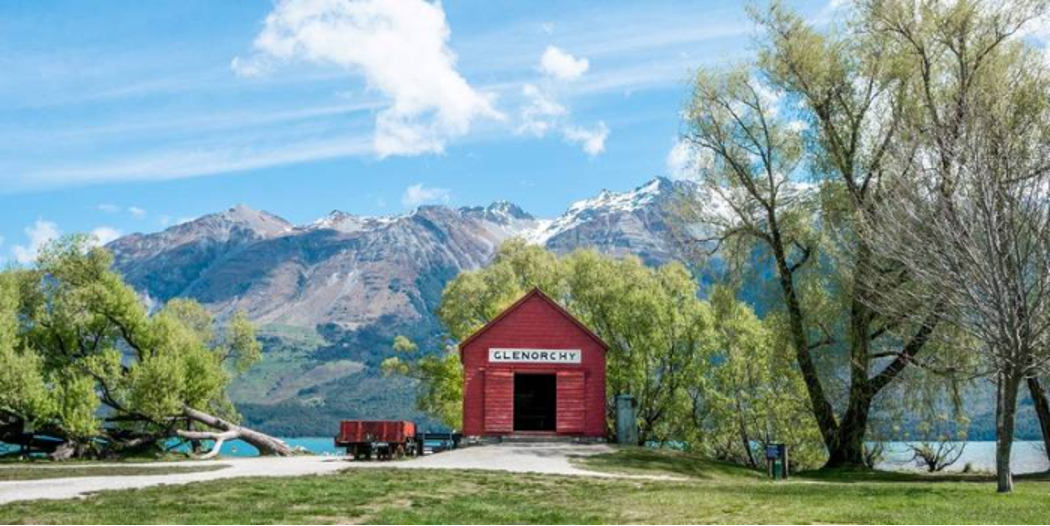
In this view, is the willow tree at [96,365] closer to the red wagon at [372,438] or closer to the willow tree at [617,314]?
the red wagon at [372,438]

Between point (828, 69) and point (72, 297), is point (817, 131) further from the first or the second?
point (72, 297)

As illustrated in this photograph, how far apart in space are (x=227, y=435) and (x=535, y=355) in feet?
55.2

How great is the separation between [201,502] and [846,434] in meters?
27.3

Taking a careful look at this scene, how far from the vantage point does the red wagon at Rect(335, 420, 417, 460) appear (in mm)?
35781

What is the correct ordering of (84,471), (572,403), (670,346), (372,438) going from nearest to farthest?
(84,471) < (372,438) < (572,403) < (670,346)

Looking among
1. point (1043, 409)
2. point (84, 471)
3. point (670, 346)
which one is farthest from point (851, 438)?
point (84, 471)

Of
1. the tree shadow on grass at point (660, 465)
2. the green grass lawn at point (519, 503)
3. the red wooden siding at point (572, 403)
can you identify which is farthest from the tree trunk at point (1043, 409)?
the red wooden siding at point (572, 403)

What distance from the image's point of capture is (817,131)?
37469 mm

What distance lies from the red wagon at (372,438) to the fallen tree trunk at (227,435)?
447 inches

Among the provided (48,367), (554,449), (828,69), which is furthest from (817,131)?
(48,367)

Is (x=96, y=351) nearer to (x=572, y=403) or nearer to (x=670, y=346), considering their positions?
(x=572, y=403)

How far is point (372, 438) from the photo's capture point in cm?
3606

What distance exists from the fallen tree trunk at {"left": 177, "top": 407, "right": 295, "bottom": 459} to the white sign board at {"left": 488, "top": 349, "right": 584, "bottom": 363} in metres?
12.6

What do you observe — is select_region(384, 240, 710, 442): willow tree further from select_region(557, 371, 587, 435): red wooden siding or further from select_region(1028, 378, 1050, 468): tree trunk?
select_region(1028, 378, 1050, 468): tree trunk
